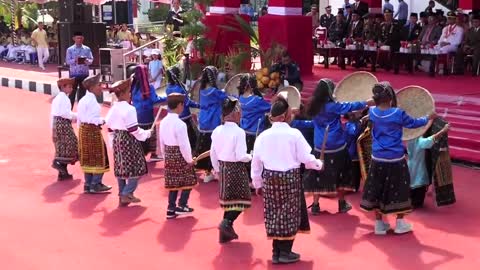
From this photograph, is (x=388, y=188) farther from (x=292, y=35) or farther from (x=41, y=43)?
(x=41, y=43)

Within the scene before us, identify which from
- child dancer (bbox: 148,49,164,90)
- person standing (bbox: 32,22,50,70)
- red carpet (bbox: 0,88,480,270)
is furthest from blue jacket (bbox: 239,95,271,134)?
person standing (bbox: 32,22,50,70)

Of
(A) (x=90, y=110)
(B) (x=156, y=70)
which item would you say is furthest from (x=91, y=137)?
(B) (x=156, y=70)

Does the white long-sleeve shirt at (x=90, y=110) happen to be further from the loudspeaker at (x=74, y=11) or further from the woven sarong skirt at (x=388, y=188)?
the loudspeaker at (x=74, y=11)

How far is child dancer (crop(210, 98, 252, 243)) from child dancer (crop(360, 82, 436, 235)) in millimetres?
1092

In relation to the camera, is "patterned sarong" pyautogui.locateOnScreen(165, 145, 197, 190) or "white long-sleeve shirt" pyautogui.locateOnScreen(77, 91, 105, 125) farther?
"white long-sleeve shirt" pyautogui.locateOnScreen(77, 91, 105, 125)

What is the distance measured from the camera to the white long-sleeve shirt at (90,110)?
25.0ft

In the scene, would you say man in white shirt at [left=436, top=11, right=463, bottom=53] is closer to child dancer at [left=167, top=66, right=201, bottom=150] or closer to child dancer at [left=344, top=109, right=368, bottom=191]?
child dancer at [left=167, top=66, right=201, bottom=150]

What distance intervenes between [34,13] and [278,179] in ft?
85.0

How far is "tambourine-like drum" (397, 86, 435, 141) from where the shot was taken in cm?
627

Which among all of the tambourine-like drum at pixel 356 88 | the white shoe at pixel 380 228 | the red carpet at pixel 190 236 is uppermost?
the tambourine-like drum at pixel 356 88

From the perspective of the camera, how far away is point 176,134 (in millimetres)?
6559

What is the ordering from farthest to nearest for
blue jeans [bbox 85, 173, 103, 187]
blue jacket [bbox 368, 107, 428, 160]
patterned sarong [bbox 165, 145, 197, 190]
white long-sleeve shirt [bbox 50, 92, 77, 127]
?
white long-sleeve shirt [bbox 50, 92, 77, 127]
blue jeans [bbox 85, 173, 103, 187]
patterned sarong [bbox 165, 145, 197, 190]
blue jacket [bbox 368, 107, 428, 160]

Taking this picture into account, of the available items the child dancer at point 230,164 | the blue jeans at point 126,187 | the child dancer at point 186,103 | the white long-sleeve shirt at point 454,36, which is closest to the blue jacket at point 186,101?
the child dancer at point 186,103

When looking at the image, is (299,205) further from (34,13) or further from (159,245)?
(34,13)
